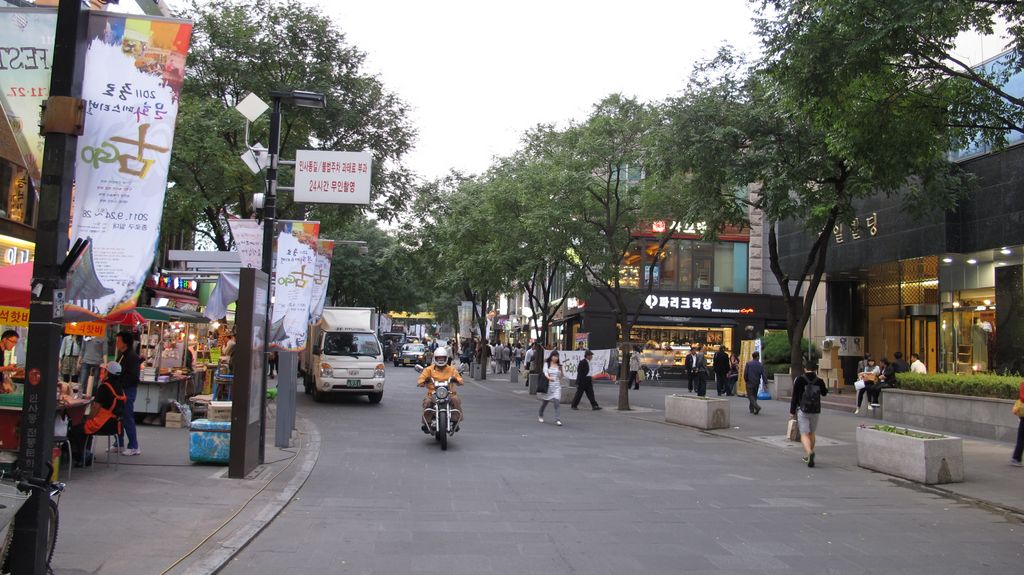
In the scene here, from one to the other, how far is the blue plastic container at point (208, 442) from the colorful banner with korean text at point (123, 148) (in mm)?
5122

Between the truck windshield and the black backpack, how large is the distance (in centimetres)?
1290

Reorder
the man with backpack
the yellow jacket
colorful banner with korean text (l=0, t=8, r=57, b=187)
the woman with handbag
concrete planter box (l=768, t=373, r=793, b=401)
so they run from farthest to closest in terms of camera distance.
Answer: concrete planter box (l=768, t=373, r=793, b=401)
the yellow jacket
the man with backpack
the woman with handbag
colorful banner with korean text (l=0, t=8, r=57, b=187)

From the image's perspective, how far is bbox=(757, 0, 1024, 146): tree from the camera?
955 centimetres

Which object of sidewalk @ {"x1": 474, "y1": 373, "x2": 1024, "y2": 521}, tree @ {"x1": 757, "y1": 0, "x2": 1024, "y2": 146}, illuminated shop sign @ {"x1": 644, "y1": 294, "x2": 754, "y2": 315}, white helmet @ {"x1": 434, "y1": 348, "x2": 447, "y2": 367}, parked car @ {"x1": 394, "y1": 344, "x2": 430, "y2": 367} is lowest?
sidewalk @ {"x1": 474, "y1": 373, "x2": 1024, "y2": 521}

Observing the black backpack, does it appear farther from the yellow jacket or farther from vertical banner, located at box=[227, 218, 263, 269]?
vertical banner, located at box=[227, 218, 263, 269]

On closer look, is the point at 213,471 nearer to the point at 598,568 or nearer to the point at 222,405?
the point at 222,405

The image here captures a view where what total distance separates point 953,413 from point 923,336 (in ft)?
33.3

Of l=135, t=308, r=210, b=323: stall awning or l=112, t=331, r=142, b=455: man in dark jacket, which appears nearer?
l=112, t=331, r=142, b=455: man in dark jacket

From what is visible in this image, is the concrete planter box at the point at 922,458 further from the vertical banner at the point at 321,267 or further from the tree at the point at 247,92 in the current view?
the tree at the point at 247,92

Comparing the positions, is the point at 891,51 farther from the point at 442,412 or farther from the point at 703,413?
the point at 703,413

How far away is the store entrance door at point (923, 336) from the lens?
82.0 feet

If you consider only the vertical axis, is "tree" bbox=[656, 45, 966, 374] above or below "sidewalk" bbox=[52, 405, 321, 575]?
above

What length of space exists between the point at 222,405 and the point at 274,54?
9.31 metres

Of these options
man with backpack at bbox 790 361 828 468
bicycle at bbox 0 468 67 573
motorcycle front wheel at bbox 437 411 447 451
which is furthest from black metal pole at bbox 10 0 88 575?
man with backpack at bbox 790 361 828 468
